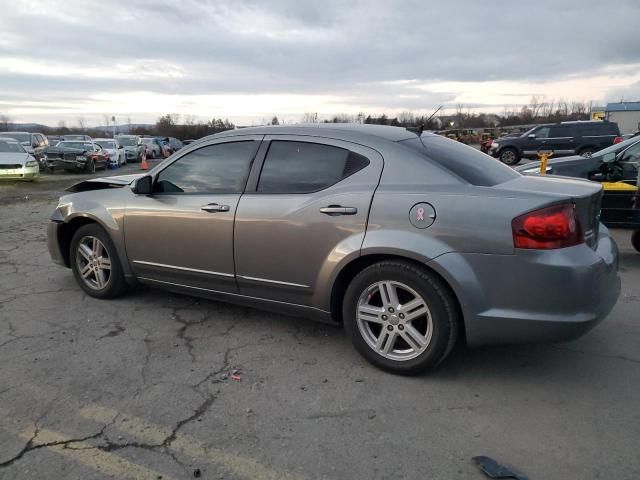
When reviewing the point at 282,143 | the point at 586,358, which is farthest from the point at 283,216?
the point at 586,358

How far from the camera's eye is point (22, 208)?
11797 mm

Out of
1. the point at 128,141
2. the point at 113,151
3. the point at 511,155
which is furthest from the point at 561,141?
the point at 128,141

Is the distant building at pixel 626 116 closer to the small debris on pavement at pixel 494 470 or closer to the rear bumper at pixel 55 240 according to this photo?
the rear bumper at pixel 55 240

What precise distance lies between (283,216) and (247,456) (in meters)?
1.67

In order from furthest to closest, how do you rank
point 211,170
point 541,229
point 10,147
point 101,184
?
point 10,147 → point 101,184 → point 211,170 → point 541,229

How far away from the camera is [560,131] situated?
2180 centimetres

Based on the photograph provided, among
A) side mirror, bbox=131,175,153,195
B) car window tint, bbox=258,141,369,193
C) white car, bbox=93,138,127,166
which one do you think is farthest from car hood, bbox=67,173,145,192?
white car, bbox=93,138,127,166

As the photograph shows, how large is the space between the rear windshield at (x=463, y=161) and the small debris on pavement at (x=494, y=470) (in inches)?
63.8

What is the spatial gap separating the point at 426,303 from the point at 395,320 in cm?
26

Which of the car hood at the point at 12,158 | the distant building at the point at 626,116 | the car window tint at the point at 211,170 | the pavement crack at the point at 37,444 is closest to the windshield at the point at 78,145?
the car hood at the point at 12,158

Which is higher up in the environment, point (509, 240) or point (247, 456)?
point (509, 240)

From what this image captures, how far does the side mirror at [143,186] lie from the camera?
173 inches

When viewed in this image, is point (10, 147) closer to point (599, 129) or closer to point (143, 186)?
point (143, 186)

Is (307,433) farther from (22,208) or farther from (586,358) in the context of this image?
(22,208)
